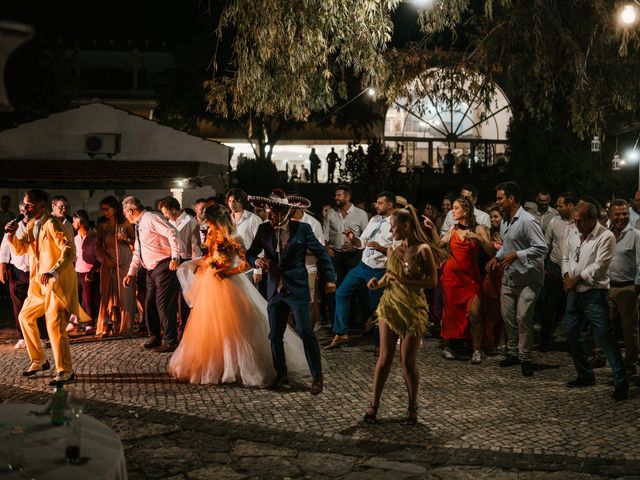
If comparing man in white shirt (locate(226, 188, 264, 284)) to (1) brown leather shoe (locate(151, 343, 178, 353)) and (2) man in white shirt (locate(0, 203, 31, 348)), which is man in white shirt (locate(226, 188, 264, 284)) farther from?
(2) man in white shirt (locate(0, 203, 31, 348))

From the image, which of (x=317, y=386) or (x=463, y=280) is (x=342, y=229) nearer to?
(x=463, y=280)

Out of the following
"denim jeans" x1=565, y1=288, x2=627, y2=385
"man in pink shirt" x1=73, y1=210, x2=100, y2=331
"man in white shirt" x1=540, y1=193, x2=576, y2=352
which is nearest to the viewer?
"denim jeans" x1=565, y1=288, x2=627, y2=385

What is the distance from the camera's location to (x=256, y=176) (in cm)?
3191

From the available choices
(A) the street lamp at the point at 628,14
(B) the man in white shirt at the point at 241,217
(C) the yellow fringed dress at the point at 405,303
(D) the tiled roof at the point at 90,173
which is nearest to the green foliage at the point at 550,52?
(A) the street lamp at the point at 628,14

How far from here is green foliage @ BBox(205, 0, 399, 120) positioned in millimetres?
11016

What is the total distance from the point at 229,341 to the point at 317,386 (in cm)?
120

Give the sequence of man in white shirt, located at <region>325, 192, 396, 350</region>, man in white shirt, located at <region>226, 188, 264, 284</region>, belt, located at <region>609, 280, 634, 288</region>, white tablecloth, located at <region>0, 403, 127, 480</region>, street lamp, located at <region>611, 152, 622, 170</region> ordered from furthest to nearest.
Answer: street lamp, located at <region>611, 152, 622, 170</region>
man in white shirt, located at <region>226, 188, 264, 284</region>
man in white shirt, located at <region>325, 192, 396, 350</region>
belt, located at <region>609, 280, 634, 288</region>
white tablecloth, located at <region>0, 403, 127, 480</region>

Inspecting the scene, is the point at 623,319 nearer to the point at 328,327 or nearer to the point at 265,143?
the point at 328,327

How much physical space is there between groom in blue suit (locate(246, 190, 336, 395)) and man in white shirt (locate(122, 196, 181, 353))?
2.63 metres

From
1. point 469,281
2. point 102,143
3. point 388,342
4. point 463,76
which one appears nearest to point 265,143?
point 102,143

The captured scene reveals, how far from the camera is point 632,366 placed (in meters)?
9.22

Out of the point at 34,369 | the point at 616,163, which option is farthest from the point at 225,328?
the point at 616,163

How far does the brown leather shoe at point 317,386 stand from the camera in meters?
8.23

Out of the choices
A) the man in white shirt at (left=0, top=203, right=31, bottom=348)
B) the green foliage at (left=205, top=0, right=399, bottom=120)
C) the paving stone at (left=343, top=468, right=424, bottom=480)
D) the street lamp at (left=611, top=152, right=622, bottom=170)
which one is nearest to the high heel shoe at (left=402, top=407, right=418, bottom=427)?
the paving stone at (left=343, top=468, right=424, bottom=480)
